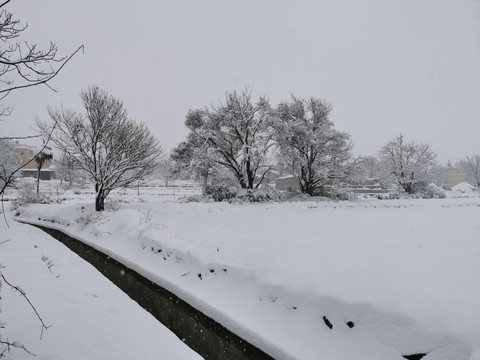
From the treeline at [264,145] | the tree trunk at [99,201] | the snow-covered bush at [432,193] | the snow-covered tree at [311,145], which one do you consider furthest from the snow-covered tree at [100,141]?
the snow-covered bush at [432,193]

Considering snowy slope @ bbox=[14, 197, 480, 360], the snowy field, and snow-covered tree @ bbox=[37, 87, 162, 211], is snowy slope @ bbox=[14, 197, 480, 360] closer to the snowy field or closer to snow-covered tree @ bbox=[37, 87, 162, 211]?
the snowy field

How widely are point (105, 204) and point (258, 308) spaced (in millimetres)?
13311

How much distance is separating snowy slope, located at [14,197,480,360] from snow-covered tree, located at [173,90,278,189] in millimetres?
13235

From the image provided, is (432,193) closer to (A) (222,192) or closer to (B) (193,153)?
(A) (222,192)

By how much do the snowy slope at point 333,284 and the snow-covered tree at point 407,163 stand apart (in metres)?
29.1

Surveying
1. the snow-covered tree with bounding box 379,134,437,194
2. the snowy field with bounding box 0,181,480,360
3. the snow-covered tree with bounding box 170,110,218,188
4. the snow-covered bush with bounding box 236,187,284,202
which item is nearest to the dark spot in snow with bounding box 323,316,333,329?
the snowy field with bounding box 0,181,480,360

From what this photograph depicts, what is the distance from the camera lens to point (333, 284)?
3.94 metres

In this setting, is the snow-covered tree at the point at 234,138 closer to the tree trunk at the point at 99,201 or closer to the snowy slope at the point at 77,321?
the tree trunk at the point at 99,201

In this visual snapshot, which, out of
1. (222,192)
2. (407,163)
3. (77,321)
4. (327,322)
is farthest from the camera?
(407,163)

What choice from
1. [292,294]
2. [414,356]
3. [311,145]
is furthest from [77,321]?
[311,145]

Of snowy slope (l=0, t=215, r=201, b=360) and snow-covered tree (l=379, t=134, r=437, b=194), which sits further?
snow-covered tree (l=379, t=134, r=437, b=194)

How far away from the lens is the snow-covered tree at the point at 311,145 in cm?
2202

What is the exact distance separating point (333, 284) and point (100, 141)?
559 inches

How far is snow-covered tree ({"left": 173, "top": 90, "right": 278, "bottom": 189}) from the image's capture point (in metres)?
21.2
